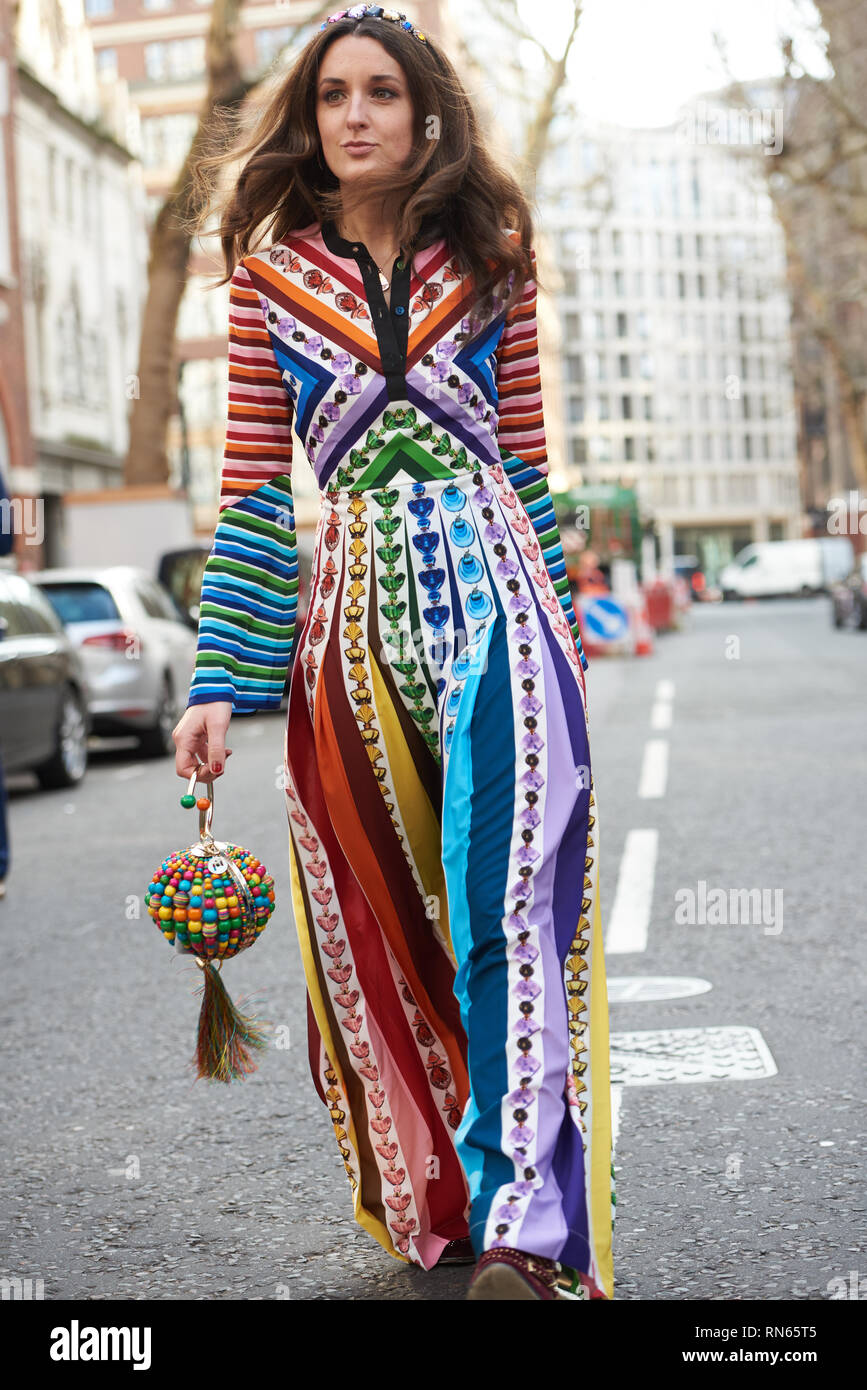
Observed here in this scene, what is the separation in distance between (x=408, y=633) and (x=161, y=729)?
42.6ft

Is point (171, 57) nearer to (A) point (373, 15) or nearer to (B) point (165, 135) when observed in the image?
(B) point (165, 135)

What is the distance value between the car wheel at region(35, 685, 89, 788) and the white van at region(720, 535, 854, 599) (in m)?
54.0

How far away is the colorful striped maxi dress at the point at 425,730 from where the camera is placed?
263 cm

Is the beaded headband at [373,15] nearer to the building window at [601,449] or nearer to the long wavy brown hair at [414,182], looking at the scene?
the long wavy brown hair at [414,182]

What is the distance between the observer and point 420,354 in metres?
2.85

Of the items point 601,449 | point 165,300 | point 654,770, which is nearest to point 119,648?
point 654,770

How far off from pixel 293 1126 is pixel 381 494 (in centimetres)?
194

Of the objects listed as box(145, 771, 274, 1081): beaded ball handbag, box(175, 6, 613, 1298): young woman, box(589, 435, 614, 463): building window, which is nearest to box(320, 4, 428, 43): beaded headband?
box(175, 6, 613, 1298): young woman

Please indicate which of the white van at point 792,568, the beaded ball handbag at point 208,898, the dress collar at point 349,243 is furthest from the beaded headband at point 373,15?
the white van at point 792,568

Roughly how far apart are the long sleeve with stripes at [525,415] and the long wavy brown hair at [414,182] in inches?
2.6

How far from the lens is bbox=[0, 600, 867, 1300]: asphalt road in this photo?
130 inches

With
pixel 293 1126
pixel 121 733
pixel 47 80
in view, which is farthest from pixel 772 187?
pixel 293 1126

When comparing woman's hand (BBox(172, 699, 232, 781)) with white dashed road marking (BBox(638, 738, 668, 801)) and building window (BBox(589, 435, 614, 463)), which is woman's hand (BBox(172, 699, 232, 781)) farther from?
building window (BBox(589, 435, 614, 463))
